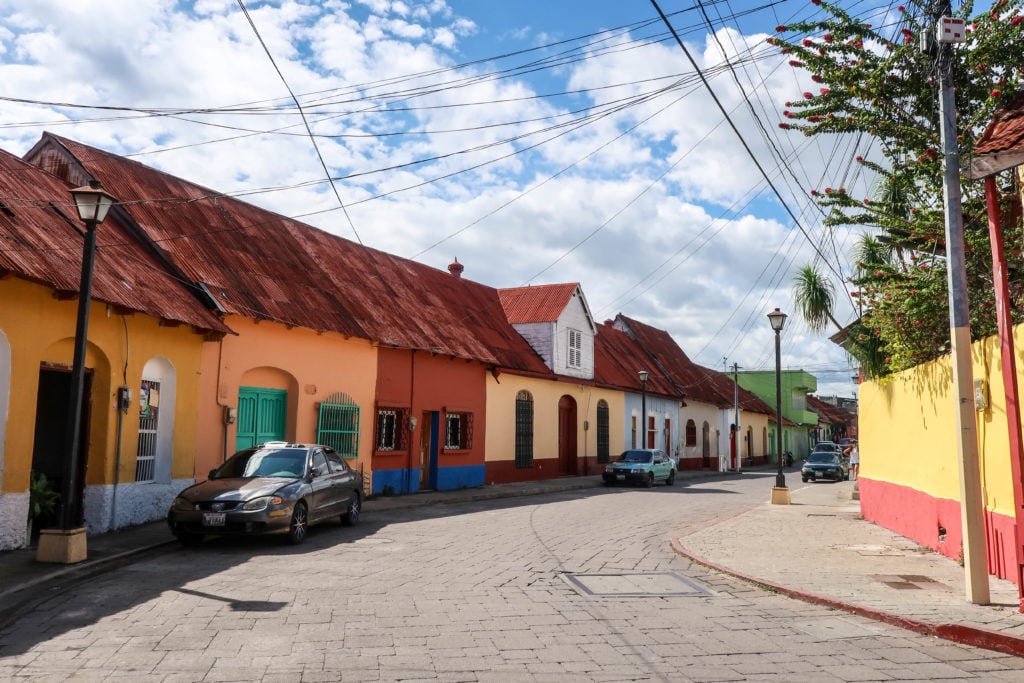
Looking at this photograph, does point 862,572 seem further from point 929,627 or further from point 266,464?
point 266,464

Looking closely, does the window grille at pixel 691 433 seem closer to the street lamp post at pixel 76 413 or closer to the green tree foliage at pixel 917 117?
the green tree foliage at pixel 917 117

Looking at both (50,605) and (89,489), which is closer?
(50,605)

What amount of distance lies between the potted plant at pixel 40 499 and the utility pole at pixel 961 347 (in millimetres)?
12328

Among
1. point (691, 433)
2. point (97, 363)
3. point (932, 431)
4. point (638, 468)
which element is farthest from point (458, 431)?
point (691, 433)

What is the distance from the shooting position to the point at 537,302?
31891mm

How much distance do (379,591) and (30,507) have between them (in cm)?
667

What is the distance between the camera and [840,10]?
10633mm

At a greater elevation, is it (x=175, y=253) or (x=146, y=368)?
(x=175, y=253)

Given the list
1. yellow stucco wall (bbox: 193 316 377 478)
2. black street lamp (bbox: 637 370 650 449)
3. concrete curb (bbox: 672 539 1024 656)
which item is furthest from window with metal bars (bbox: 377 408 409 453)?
concrete curb (bbox: 672 539 1024 656)

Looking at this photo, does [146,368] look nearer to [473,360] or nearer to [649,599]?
[649,599]

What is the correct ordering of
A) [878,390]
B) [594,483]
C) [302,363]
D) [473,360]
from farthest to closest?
[594,483], [473,360], [302,363], [878,390]

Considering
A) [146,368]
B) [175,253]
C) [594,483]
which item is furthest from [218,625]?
[594,483]

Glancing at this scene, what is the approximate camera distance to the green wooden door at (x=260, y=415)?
17578 mm

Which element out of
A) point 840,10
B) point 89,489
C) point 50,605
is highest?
point 840,10
